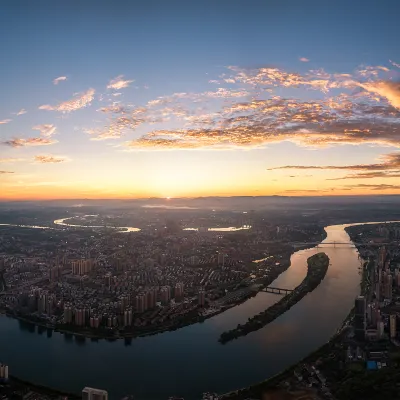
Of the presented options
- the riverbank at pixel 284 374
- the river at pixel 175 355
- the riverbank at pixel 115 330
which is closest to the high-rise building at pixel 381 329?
the riverbank at pixel 284 374

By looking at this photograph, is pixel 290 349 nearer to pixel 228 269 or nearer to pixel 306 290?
pixel 306 290

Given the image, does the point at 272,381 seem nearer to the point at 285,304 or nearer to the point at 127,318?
the point at 127,318

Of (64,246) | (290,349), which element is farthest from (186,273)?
(64,246)

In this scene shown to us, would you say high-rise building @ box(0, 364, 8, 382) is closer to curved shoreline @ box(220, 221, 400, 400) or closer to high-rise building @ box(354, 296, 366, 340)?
curved shoreline @ box(220, 221, 400, 400)

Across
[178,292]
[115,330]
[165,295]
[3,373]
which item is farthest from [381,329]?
[3,373]

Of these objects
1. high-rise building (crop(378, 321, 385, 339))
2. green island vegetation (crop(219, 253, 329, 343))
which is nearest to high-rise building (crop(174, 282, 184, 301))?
green island vegetation (crop(219, 253, 329, 343))

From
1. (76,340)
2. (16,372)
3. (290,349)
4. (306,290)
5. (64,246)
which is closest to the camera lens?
(16,372)

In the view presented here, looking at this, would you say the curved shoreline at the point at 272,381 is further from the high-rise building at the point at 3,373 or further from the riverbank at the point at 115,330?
the high-rise building at the point at 3,373
